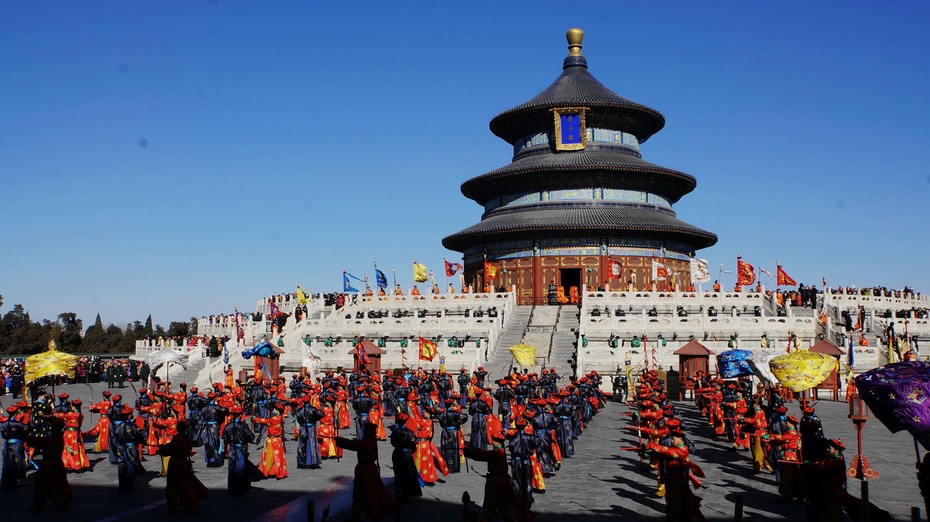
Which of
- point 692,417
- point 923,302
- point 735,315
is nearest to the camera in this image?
point 692,417

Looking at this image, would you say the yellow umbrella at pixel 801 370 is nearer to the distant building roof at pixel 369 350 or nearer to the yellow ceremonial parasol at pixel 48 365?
the yellow ceremonial parasol at pixel 48 365

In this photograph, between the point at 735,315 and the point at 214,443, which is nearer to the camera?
the point at 214,443

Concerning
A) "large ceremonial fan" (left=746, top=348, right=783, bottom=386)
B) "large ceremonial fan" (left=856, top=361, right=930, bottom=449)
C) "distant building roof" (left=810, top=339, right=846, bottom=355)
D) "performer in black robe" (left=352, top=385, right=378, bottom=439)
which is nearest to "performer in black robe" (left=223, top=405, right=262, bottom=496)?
"performer in black robe" (left=352, top=385, right=378, bottom=439)

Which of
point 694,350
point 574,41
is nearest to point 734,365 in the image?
point 694,350

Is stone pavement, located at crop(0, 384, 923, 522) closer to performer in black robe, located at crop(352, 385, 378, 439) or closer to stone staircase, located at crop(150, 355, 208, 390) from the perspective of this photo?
performer in black robe, located at crop(352, 385, 378, 439)

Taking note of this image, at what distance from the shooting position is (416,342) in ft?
121

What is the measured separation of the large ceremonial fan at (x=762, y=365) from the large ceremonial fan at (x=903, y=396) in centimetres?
1004

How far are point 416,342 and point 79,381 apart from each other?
18904mm

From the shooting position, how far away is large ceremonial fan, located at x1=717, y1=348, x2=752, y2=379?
22312 mm

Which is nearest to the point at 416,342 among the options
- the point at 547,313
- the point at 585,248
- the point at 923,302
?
the point at 547,313

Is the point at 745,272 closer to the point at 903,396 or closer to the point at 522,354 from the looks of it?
the point at 522,354

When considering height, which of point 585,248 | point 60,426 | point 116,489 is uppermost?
point 585,248

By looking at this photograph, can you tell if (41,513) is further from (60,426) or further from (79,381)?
(79,381)

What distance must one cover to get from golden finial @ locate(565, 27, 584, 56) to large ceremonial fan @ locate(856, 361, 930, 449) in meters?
53.6
